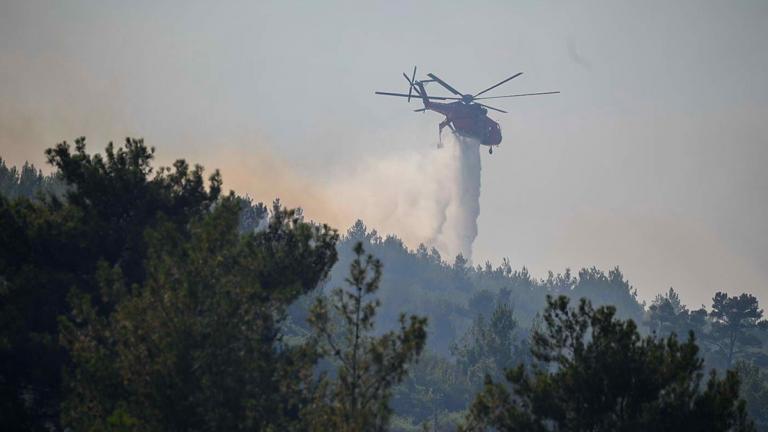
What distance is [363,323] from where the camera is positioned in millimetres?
26562

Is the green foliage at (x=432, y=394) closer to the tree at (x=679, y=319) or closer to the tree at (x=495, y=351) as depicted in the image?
the tree at (x=495, y=351)

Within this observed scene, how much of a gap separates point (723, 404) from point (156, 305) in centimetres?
1656

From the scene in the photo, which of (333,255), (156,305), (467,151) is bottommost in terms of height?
(156,305)

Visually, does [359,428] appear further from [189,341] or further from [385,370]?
[189,341]

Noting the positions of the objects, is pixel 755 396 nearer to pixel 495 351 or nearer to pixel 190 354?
pixel 495 351

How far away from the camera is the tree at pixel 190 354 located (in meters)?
28.4

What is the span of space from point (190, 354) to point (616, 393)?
12.3 metres

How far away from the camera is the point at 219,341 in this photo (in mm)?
29109

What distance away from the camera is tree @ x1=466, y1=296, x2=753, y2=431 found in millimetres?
30333

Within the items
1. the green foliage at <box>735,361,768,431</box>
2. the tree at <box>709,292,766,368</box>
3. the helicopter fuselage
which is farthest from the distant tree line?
the tree at <box>709,292,766,368</box>

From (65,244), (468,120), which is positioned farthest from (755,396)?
(65,244)

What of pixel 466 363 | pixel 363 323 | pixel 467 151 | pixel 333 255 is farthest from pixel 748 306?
pixel 363 323

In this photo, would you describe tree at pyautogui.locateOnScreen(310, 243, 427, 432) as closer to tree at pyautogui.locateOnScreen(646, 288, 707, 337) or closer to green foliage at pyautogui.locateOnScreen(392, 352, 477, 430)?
green foliage at pyautogui.locateOnScreen(392, 352, 477, 430)

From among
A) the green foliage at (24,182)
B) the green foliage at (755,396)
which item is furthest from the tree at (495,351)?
the green foliage at (24,182)
